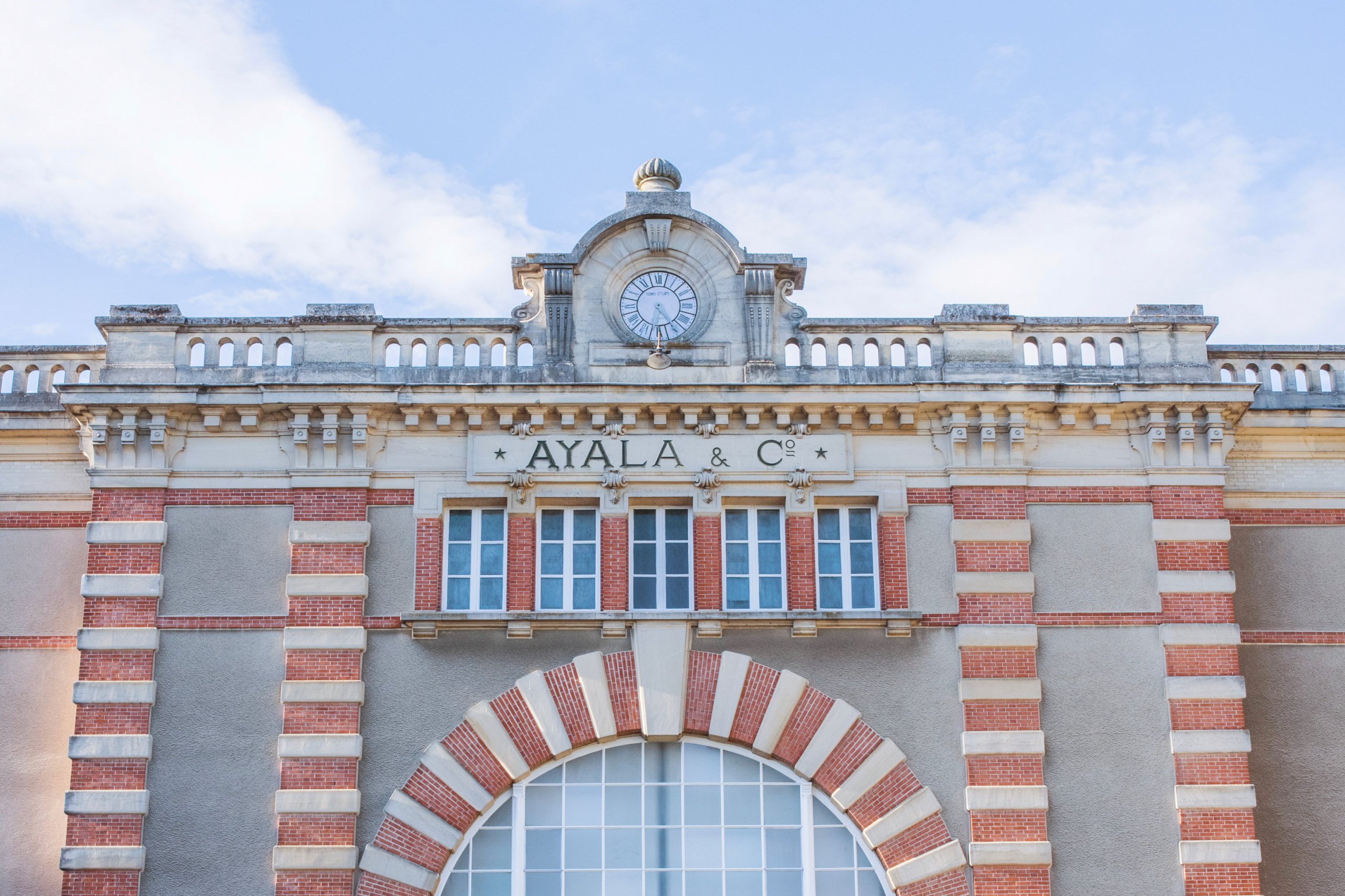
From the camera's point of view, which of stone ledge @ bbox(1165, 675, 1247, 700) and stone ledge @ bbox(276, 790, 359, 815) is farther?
stone ledge @ bbox(1165, 675, 1247, 700)

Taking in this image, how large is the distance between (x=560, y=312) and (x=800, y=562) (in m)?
4.38

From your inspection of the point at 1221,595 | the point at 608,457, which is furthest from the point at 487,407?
the point at 1221,595

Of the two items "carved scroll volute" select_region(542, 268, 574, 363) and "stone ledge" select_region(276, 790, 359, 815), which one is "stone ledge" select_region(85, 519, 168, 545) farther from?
"carved scroll volute" select_region(542, 268, 574, 363)

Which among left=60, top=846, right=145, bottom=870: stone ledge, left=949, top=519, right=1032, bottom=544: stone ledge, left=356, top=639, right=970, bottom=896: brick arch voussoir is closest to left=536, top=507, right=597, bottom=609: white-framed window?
left=356, top=639, right=970, bottom=896: brick arch voussoir

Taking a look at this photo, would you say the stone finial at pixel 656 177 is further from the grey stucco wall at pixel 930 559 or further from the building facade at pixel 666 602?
the grey stucco wall at pixel 930 559

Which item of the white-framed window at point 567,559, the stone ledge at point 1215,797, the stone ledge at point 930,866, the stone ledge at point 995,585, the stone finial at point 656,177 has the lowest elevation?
the stone ledge at point 930,866

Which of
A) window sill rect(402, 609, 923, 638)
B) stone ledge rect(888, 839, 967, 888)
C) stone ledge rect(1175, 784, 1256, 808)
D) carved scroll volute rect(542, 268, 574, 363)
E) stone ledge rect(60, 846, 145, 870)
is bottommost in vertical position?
stone ledge rect(888, 839, 967, 888)

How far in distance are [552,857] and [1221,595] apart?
851cm

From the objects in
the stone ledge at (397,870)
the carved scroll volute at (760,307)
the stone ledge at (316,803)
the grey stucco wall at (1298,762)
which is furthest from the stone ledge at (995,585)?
the stone ledge at (316,803)

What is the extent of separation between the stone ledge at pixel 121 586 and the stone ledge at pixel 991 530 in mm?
9585

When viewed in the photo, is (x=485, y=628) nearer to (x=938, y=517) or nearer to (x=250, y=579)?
(x=250, y=579)

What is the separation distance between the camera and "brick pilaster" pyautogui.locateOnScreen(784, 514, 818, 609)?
19016 mm

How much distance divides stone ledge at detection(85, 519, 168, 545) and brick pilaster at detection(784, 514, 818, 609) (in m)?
7.53

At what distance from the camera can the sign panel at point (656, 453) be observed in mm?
19453
